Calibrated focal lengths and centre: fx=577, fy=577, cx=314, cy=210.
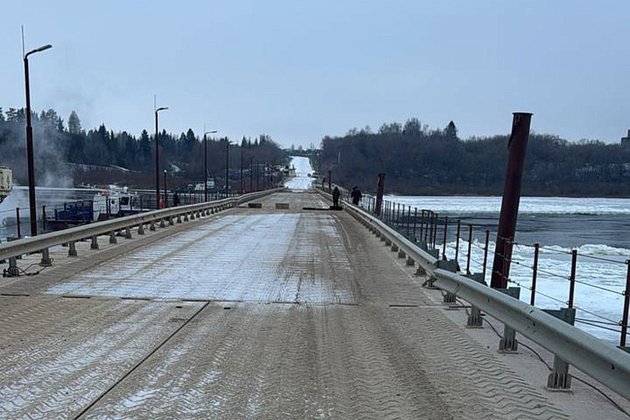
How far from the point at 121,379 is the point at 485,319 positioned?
15.6 feet

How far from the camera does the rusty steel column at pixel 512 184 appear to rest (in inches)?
362

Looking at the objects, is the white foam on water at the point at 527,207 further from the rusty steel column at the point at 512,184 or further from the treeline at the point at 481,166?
the rusty steel column at the point at 512,184

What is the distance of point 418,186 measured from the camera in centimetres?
13825

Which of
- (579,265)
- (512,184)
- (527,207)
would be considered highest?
(512,184)

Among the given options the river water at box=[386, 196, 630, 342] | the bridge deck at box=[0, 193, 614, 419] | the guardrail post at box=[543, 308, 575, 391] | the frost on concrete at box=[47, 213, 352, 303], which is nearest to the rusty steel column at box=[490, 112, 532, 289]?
the river water at box=[386, 196, 630, 342]

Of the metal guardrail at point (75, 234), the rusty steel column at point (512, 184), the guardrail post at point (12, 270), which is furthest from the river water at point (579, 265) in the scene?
the guardrail post at point (12, 270)

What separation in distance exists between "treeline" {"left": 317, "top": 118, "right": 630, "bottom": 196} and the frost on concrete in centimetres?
10559

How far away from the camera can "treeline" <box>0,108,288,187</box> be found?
119 m

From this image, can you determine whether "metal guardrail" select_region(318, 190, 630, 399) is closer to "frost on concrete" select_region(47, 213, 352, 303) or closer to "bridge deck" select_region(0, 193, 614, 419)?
"bridge deck" select_region(0, 193, 614, 419)

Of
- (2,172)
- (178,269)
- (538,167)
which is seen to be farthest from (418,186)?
(178,269)

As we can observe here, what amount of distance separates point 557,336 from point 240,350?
304cm

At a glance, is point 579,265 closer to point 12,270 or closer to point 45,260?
point 45,260

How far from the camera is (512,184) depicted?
9453 millimetres

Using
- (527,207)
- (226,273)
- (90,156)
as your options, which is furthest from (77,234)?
(90,156)
